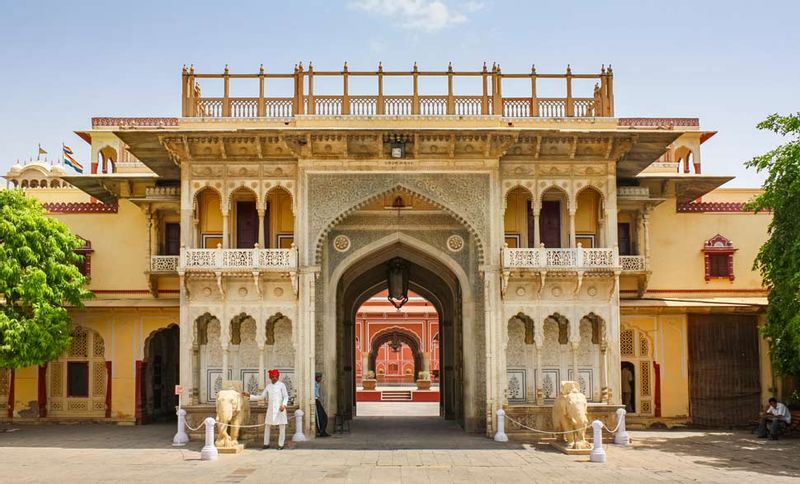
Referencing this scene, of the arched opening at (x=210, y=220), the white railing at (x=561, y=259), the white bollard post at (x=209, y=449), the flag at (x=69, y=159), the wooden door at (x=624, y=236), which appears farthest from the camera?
the flag at (x=69, y=159)

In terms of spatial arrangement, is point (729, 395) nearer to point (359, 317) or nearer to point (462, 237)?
point (462, 237)

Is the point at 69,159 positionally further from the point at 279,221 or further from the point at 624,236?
the point at 624,236

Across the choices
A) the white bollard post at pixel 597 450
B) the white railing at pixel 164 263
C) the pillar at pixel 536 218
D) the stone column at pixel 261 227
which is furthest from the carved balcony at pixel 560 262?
the white railing at pixel 164 263

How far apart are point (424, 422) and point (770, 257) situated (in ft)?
34.9

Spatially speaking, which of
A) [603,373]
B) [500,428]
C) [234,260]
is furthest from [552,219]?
[234,260]

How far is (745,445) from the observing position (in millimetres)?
19109

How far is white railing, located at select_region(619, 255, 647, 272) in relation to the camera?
22.9 meters

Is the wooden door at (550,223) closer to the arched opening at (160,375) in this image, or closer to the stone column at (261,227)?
the stone column at (261,227)

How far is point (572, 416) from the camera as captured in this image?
1777cm

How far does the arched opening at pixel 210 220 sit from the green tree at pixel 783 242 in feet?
39.6

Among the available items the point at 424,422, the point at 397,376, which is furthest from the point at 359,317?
the point at 424,422

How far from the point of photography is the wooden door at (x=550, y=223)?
22109 millimetres

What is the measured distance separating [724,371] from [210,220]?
533 inches

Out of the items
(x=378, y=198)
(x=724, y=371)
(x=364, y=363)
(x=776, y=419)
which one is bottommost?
(x=776, y=419)
